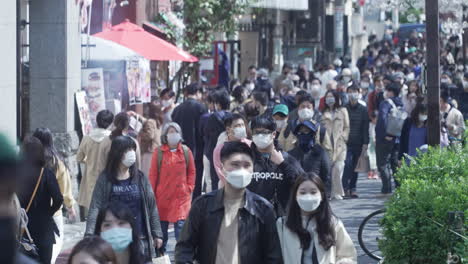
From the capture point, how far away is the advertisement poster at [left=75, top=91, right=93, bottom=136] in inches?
543

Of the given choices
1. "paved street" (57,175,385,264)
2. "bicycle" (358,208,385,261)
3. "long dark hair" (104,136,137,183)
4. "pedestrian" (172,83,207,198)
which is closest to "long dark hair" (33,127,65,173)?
"long dark hair" (104,136,137,183)

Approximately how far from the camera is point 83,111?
13.9 m

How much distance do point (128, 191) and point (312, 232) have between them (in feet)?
7.44

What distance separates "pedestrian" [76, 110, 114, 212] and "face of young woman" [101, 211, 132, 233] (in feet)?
18.8

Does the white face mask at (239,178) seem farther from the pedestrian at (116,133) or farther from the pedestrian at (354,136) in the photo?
the pedestrian at (354,136)

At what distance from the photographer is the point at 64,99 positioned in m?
13.5

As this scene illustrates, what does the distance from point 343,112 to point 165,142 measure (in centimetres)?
568

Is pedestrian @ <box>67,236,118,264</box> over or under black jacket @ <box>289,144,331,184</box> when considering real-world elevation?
under

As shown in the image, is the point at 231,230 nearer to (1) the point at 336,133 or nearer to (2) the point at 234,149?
(2) the point at 234,149

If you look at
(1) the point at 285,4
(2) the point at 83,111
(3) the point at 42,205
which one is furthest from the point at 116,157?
(1) the point at 285,4

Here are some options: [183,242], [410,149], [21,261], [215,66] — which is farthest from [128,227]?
[215,66]

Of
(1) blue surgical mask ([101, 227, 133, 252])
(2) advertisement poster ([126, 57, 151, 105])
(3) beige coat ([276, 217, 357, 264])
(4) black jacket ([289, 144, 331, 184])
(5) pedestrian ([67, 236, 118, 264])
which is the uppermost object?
(2) advertisement poster ([126, 57, 151, 105])

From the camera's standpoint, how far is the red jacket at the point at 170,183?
34.1 ft

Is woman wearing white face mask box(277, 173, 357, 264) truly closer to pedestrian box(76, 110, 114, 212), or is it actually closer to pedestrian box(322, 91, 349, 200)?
pedestrian box(76, 110, 114, 212)
